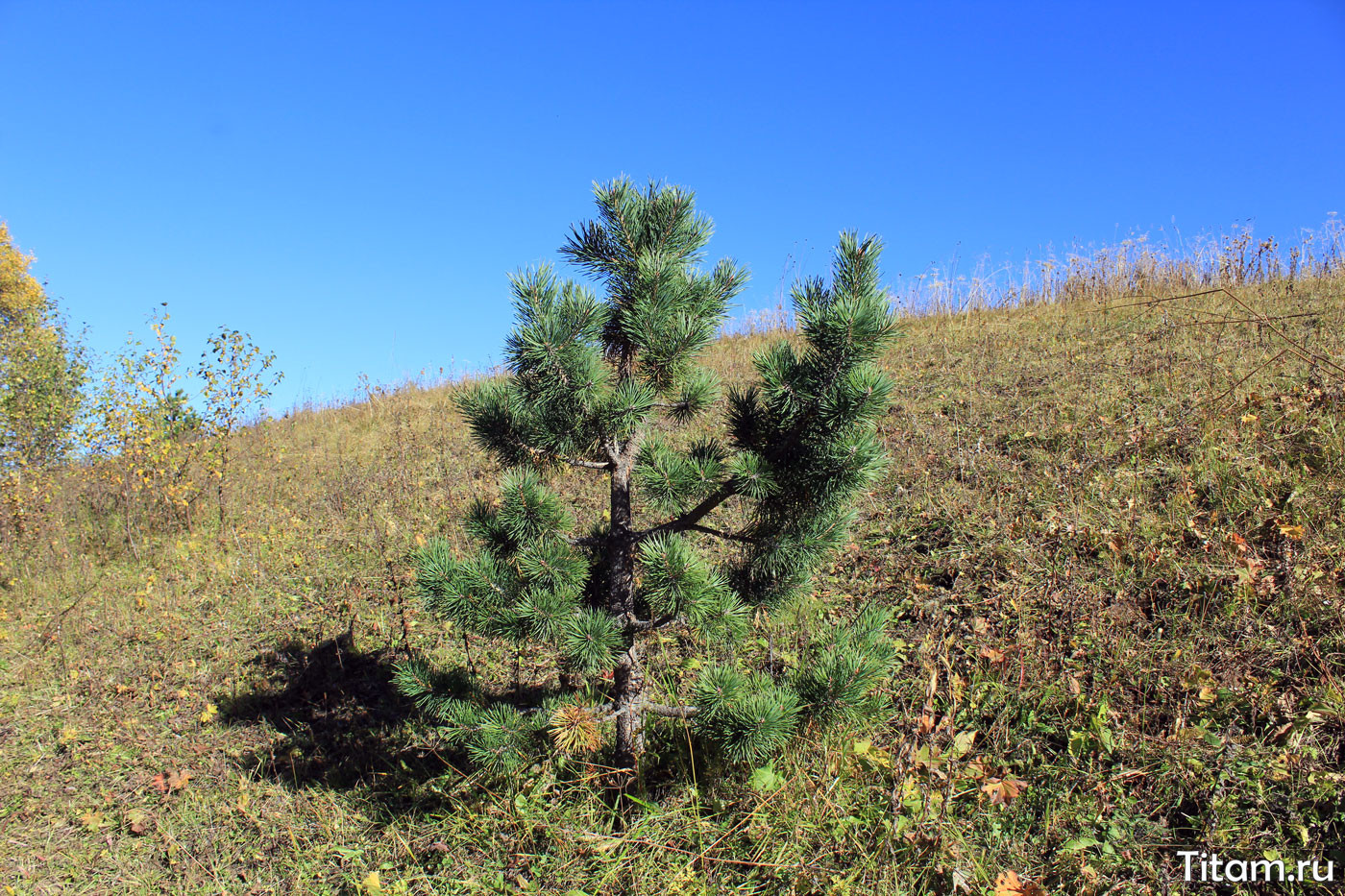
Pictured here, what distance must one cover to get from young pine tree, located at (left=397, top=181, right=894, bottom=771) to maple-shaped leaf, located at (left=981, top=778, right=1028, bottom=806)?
2.03ft

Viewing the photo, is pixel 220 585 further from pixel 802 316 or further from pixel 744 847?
pixel 802 316

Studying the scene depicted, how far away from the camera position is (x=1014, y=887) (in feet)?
8.54

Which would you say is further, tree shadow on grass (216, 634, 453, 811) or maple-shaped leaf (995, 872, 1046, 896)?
tree shadow on grass (216, 634, 453, 811)

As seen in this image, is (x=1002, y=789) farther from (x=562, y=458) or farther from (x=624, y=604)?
(x=562, y=458)

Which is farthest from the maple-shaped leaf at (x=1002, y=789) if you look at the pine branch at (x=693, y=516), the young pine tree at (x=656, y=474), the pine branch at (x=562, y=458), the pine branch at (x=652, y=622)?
the pine branch at (x=562, y=458)

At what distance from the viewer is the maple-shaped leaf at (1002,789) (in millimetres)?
2932

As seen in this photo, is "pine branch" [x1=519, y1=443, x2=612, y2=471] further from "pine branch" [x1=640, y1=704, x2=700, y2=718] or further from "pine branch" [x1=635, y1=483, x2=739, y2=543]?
"pine branch" [x1=640, y1=704, x2=700, y2=718]

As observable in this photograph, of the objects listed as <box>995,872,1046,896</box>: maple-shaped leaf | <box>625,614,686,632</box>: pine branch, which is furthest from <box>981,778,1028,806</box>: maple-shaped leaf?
<box>625,614,686,632</box>: pine branch

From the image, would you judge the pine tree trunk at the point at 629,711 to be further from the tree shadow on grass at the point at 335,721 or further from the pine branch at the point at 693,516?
the tree shadow on grass at the point at 335,721

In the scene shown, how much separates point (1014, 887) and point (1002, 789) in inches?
16.5

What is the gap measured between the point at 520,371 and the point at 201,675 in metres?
4.52

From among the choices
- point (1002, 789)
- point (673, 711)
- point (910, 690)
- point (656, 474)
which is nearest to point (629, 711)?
point (673, 711)

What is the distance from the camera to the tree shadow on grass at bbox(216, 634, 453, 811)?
13.5 feet

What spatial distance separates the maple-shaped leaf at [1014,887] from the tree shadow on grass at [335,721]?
2.65 m
